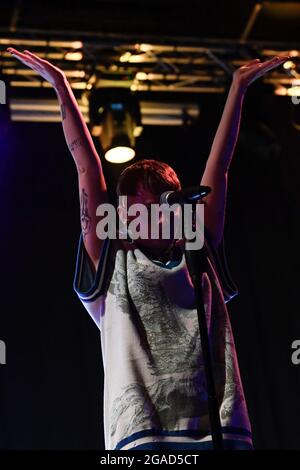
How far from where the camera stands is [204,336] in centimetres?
186

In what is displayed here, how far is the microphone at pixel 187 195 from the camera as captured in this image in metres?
1.93

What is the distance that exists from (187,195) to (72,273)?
11.1ft

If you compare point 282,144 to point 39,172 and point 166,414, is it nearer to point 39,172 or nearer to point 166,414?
point 39,172

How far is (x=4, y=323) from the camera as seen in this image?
4996 millimetres

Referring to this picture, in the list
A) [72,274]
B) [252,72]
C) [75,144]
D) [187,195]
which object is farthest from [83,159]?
[72,274]

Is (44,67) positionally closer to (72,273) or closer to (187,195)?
(187,195)

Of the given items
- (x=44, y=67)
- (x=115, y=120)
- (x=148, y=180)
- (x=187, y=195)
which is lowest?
(x=187, y=195)

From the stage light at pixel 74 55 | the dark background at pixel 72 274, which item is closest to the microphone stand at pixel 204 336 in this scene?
the stage light at pixel 74 55

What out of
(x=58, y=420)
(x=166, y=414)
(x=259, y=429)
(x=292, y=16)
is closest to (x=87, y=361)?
(x=58, y=420)

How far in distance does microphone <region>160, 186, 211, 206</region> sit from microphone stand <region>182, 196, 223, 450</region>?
0.03 metres

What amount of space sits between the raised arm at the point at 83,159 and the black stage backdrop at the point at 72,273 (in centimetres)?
279

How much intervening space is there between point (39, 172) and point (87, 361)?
1380 millimetres

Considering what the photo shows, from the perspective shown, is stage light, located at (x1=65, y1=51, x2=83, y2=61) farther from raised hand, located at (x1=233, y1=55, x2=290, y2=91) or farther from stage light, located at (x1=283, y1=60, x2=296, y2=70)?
raised hand, located at (x1=233, y1=55, x2=290, y2=91)

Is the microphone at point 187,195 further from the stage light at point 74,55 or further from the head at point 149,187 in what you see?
the stage light at point 74,55
